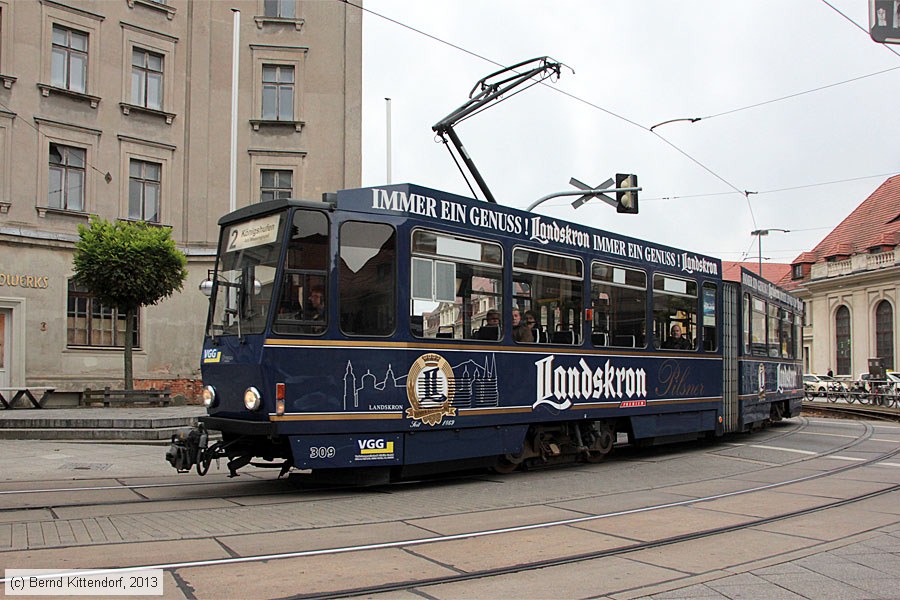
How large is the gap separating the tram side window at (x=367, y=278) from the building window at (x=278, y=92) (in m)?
19.7

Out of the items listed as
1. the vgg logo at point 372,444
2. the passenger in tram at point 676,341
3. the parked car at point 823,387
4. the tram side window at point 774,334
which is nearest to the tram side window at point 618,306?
the passenger in tram at point 676,341

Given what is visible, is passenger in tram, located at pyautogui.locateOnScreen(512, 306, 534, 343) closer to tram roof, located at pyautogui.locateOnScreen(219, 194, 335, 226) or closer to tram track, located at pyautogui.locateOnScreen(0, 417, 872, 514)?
tram track, located at pyautogui.locateOnScreen(0, 417, 872, 514)

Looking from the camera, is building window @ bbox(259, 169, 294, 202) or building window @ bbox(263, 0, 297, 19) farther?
building window @ bbox(263, 0, 297, 19)

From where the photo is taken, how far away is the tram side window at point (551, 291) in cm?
1100

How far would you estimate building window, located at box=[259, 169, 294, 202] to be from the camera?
90.3ft

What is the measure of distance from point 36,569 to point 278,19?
24.9 m

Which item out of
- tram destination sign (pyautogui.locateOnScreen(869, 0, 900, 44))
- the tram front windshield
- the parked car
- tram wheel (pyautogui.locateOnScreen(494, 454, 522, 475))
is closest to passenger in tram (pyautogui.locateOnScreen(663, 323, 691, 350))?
tram wheel (pyautogui.locateOnScreen(494, 454, 522, 475))

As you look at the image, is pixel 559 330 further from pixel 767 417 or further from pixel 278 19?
pixel 278 19

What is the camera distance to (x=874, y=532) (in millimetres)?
7793

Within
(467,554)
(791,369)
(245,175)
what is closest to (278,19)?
(245,175)

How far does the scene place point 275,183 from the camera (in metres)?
27.5

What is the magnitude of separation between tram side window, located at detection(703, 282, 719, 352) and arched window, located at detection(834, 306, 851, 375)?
41.9 metres

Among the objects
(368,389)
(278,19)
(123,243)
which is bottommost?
(368,389)

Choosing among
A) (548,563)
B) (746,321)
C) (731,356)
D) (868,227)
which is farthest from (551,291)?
(868,227)
